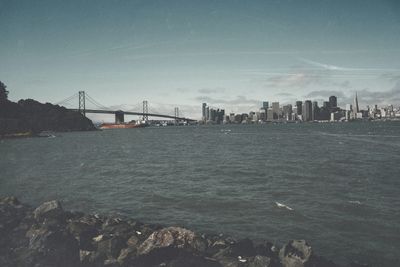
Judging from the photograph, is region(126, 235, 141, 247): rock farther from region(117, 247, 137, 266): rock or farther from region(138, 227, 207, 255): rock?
region(138, 227, 207, 255): rock

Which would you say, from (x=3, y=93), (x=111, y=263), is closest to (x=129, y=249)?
(x=111, y=263)

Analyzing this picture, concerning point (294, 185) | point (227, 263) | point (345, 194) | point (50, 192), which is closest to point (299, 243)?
point (227, 263)

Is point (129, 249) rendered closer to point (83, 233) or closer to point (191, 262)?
point (191, 262)

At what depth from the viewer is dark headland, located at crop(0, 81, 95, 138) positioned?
368 ft

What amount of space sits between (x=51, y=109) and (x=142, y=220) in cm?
16315

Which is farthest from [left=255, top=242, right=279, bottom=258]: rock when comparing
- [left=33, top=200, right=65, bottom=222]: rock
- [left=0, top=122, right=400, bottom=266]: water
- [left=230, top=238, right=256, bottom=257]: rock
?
[left=33, top=200, right=65, bottom=222]: rock

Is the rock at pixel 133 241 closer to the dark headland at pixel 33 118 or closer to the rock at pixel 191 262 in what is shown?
the rock at pixel 191 262

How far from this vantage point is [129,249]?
38.1 ft

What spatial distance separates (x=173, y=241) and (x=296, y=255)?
4.17 meters

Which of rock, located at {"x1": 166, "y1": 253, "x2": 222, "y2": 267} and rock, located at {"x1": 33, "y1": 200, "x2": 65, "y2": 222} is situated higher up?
rock, located at {"x1": 33, "y1": 200, "x2": 65, "y2": 222}

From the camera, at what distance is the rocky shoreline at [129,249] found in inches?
430

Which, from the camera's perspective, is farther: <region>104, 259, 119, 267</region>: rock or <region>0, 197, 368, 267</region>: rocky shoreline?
<region>0, 197, 368, 267</region>: rocky shoreline

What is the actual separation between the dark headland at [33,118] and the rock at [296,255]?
113856mm

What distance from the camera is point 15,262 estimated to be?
1084 cm
